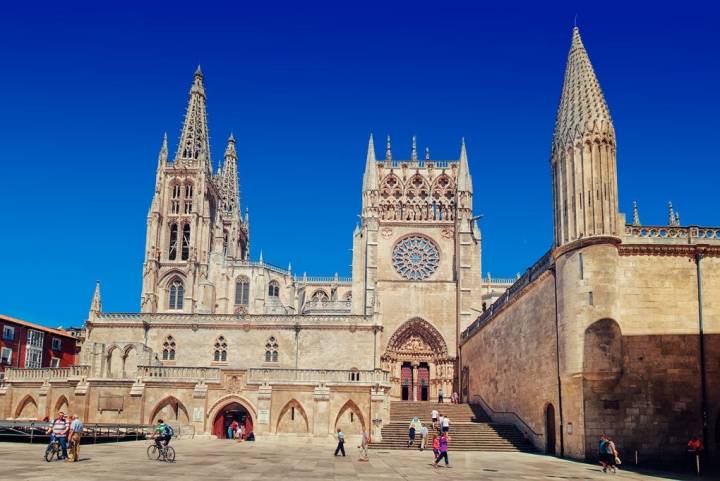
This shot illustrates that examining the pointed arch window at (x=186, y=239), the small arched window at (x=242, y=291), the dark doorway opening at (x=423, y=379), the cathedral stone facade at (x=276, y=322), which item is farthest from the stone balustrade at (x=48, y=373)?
the pointed arch window at (x=186, y=239)

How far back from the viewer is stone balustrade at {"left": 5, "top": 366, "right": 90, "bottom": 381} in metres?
39.1

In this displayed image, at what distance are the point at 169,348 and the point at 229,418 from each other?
24.6 feet

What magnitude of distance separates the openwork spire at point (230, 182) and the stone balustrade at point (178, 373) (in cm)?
5105

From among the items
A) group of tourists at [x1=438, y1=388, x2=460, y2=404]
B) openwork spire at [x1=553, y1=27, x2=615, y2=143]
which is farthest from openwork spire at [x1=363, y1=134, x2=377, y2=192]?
openwork spire at [x1=553, y1=27, x2=615, y2=143]

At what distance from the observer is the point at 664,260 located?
25.8 m

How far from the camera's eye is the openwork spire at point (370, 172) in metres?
55.9

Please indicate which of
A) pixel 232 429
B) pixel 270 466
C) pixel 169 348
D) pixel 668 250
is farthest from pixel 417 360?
pixel 270 466

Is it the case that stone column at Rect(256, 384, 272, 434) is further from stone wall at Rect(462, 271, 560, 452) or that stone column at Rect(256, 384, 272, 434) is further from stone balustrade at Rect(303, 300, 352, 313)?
stone balustrade at Rect(303, 300, 352, 313)

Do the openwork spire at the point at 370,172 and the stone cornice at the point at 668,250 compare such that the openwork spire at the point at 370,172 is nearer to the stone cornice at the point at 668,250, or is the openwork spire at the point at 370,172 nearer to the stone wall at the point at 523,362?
the stone wall at the point at 523,362

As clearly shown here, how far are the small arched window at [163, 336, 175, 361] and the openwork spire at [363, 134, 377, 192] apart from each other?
19.5 metres

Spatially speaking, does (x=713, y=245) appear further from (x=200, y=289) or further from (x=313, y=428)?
(x=200, y=289)

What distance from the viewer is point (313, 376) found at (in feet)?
124

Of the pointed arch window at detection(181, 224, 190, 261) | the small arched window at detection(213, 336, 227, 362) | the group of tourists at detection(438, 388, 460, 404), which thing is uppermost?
the pointed arch window at detection(181, 224, 190, 261)

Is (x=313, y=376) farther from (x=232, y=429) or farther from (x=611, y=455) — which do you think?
(x=611, y=455)
